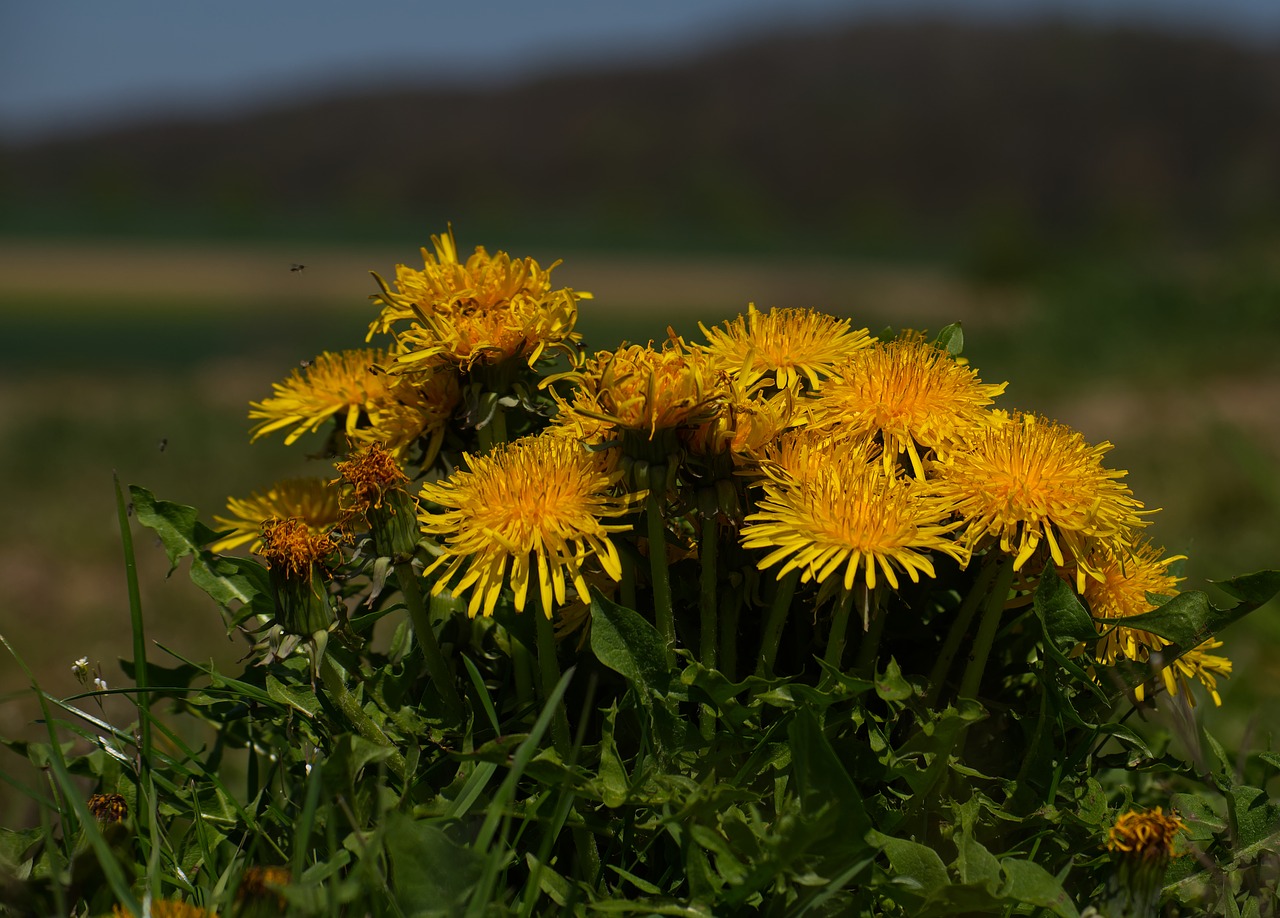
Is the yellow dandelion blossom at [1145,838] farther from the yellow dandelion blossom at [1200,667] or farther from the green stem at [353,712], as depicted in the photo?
the green stem at [353,712]

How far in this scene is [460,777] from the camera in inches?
52.5

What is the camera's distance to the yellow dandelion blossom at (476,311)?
1385mm

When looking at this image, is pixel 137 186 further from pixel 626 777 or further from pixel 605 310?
pixel 626 777

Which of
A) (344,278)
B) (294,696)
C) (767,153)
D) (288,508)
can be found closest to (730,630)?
(294,696)

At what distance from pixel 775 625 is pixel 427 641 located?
1.34 ft

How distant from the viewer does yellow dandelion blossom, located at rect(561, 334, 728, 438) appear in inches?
46.8

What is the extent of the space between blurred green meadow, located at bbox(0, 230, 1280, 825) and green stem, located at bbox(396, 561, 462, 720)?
19.6 inches

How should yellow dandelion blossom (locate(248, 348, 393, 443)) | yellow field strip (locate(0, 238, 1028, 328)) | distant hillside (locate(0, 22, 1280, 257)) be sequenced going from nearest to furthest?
yellow dandelion blossom (locate(248, 348, 393, 443)) → yellow field strip (locate(0, 238, 1028, 328)) → distant hillside (locate(0, 22, 1280, 257))

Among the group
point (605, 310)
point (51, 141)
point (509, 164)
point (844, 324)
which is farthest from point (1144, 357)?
point (51, 141)

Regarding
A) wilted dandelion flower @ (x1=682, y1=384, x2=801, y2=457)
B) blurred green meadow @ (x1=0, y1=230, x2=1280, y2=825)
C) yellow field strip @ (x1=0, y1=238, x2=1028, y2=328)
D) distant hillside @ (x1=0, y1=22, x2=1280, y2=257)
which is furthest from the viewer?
distant hillside @ (x1=0, y1=22, x2=1280, y2=257)

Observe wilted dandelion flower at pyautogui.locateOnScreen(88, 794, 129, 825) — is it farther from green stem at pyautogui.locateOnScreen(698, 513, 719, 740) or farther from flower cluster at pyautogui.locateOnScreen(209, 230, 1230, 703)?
green stem at pyautogui.locateOnScreen(698, 513, 719, 740)

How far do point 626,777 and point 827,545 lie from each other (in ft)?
1.15

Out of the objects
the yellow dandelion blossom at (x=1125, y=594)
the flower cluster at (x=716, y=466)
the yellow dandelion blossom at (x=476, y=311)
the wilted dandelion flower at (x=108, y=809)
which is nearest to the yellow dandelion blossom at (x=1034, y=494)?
the flower cluster at (x=716, y=466)

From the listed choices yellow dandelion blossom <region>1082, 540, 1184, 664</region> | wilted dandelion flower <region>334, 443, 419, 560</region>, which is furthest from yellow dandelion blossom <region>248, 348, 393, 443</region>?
yellow dandelion blossom <region>1082, 540, 1184, 664</region>
